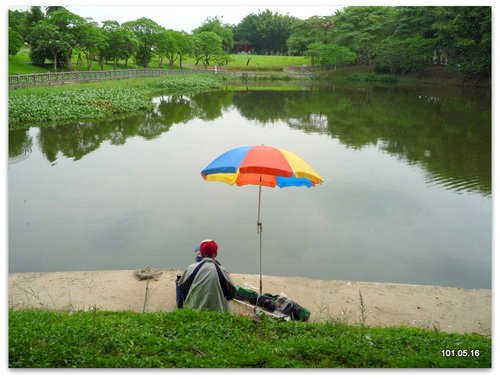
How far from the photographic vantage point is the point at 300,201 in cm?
1000

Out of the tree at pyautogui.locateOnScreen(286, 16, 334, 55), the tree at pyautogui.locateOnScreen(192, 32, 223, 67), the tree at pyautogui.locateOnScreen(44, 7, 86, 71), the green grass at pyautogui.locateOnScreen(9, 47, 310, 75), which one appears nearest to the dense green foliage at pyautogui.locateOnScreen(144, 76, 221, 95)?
the tree at pyautogui.locateOnScreen(44, 7, 86, 71)

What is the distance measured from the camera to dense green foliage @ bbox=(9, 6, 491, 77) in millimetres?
30927

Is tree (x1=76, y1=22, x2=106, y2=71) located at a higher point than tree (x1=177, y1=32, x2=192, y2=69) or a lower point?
lower

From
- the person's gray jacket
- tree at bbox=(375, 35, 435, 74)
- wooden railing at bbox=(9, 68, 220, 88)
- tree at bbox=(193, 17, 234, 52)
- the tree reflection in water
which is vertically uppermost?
tree at bbox=(193, 17, 234, 52)

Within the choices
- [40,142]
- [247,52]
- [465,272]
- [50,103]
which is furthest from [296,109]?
[247,52]

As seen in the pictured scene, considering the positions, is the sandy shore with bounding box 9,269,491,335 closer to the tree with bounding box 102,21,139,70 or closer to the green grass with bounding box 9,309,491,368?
the green grass with bounding box 9,309,491,368

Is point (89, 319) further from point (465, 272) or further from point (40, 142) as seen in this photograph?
point (40, 142)

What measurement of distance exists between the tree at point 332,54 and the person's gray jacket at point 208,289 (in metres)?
48.6

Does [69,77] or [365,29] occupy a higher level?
[365,29]

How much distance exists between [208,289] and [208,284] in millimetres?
62

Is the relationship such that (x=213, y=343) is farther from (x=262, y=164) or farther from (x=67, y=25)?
(x=67, y=25)

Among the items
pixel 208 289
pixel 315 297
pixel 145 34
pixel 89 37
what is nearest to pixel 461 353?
pixel 315 297

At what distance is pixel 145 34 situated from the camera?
42.7 meters

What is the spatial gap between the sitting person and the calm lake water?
2282 mm
